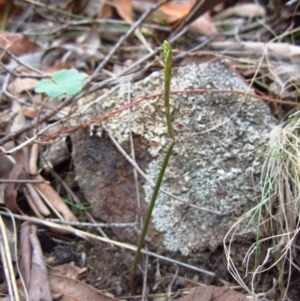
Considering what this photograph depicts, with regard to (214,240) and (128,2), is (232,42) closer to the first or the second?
(128,2)

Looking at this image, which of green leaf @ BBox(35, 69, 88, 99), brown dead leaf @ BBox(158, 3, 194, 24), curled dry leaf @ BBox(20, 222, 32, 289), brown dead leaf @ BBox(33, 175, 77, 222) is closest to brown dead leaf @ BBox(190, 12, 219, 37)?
brown dead leaf @ BBox(158, 3, 194, 24)

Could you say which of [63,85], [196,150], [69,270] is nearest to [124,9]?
[63,85]

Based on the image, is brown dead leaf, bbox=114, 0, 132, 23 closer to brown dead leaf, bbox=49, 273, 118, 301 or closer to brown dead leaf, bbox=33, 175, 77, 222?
brown dead leaf, bbox=33, 175, 77, 222

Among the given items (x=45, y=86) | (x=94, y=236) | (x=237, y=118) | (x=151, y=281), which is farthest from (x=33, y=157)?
(x=237, y=118)

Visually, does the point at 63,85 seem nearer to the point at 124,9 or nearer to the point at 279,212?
the point at 279,212

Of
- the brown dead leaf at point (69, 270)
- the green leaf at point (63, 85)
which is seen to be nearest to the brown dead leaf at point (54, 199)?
the brown dead leaf at point (69, 270)

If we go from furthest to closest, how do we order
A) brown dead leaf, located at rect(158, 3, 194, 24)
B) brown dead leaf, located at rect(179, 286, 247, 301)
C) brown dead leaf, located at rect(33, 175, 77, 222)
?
brown dead leaf, located at rect(158, 3, 194, 24) < brown dead leaf, located at rect(33, 175, 77, 222) < brown dead leaf, located at rect(179, 286, 247, 301)

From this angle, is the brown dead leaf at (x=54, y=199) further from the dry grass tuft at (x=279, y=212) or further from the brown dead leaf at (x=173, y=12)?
the brown dead leaf at (x=173, y=12)

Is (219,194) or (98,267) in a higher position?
(219,194)
